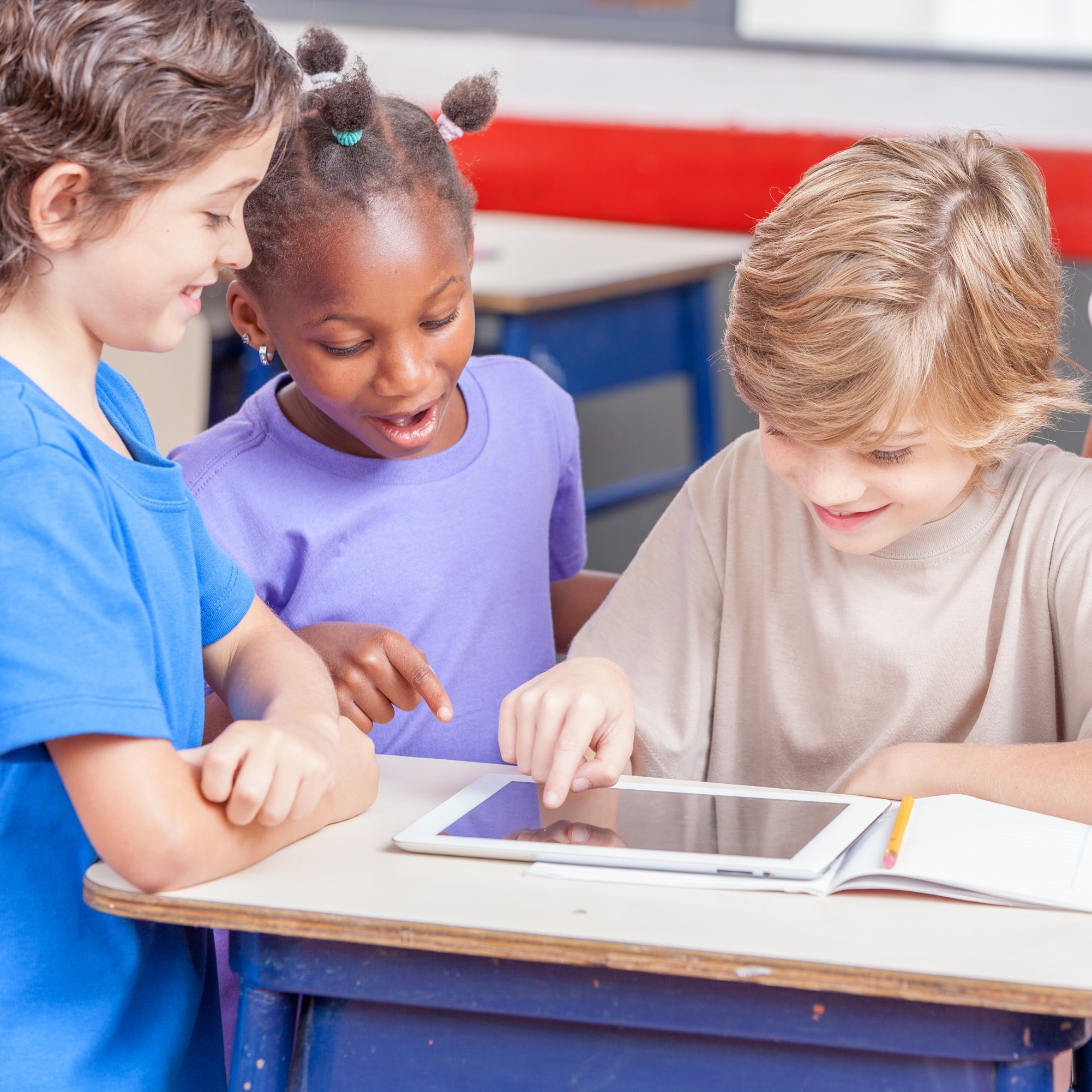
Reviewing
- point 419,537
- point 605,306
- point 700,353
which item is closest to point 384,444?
point 419,537

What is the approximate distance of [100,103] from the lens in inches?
31.9

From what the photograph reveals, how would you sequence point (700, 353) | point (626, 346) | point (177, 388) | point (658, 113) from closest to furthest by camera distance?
point (177, 388)
point (626, 346)
point (700, 353)
point (658, 113)

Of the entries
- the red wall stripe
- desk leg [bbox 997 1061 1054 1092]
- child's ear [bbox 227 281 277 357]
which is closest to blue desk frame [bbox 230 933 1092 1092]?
desk leg [bbox 997 1061 1054 1092]

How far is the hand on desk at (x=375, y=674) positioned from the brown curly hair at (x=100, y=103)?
410 millimetres

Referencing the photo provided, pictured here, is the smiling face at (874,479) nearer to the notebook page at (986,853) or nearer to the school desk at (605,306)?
the notebook page at (986,853)

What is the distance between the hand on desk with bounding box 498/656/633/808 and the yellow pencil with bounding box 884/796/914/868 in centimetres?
20

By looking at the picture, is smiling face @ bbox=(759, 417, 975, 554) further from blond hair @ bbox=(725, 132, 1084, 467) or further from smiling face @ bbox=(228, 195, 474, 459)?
smiling face @ bbox=(228, 195, 474, 459)

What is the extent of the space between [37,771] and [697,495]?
2.08 ft

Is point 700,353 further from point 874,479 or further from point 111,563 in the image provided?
point 111,563

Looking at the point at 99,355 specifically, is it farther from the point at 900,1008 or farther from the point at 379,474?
the point at 900,1008

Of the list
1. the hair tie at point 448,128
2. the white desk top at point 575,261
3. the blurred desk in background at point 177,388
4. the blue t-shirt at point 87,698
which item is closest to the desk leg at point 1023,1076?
the blue t-shirt at point 87,698

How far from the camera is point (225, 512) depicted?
1239 mm

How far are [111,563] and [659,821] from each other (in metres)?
0.36

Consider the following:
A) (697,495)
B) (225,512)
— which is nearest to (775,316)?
(697,495)
